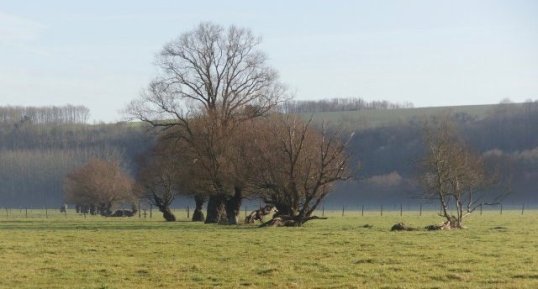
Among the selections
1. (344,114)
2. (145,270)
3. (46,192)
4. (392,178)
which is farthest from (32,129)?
(145,270)

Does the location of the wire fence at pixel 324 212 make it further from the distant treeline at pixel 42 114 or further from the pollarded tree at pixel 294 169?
the distant treeline at pixel 42 114

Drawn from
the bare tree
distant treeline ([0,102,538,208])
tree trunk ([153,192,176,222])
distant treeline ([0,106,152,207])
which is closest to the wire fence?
tree trunk ([153,192,176,222])

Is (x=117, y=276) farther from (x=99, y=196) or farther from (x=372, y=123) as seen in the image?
(x=372, y=123)

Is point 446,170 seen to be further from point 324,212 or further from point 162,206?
point 324,212

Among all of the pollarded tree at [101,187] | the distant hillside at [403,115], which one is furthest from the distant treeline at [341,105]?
the pollarded tree at [101,187]

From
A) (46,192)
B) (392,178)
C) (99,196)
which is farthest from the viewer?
(46,192)

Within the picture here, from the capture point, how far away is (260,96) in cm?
5278

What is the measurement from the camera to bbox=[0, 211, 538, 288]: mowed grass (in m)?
17.3

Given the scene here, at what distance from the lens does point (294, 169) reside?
145ft

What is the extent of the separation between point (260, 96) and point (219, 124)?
13.4 ft

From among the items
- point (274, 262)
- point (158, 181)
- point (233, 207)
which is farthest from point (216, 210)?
point (274, 262)

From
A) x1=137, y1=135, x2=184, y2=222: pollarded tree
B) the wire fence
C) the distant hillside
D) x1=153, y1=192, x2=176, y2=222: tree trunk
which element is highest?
the distant hillside

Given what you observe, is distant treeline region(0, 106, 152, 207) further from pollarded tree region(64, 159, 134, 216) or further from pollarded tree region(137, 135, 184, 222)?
pollarded tree region(137, 135, 184, 222)

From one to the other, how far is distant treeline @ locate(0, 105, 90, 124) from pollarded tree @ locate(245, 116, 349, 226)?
5604 inches
